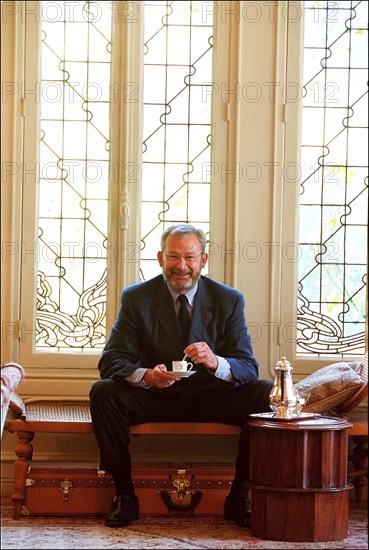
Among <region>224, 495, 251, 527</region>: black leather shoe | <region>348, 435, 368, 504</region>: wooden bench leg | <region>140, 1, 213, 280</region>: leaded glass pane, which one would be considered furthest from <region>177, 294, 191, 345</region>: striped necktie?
<region>348, 435, 368, 504</region>: wooden bench leg

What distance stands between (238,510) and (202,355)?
787mm

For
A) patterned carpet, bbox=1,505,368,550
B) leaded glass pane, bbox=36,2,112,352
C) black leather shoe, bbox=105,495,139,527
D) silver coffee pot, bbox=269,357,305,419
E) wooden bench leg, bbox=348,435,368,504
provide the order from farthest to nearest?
leaded glass pane, bbox=36,2,112,352
wooden bench leg, bbox=348,435,368,504
black leather shoe, bbox=105,495,139,527
silver coffee pot, bbox=269,357,305,419
patterned carpet, bbox=1,505,368,550

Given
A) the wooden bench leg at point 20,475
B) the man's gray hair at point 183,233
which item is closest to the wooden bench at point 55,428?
the wooden bench leg at point 20,475

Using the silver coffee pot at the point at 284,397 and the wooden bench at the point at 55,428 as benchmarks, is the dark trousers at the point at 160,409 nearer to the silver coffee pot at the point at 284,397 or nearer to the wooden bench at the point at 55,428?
the wooden bench at the point at 55,428

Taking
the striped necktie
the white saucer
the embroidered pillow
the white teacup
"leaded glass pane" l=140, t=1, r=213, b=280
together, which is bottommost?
the embroidered pillow

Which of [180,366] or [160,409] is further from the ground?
[180,366]

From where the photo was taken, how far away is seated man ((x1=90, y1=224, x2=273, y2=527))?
473cm

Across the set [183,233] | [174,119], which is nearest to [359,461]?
[183,233]

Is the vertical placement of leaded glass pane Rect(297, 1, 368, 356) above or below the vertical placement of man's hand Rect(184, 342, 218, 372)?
above

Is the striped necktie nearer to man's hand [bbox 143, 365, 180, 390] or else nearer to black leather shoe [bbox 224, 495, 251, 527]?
man's hand [bbox 143, 365, 180, 390]

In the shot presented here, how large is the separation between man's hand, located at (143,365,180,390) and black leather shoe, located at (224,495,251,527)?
66 centimetres

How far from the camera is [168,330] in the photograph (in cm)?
504

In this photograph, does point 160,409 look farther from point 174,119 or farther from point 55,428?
point 174,119

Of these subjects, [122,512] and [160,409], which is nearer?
[122,512]
